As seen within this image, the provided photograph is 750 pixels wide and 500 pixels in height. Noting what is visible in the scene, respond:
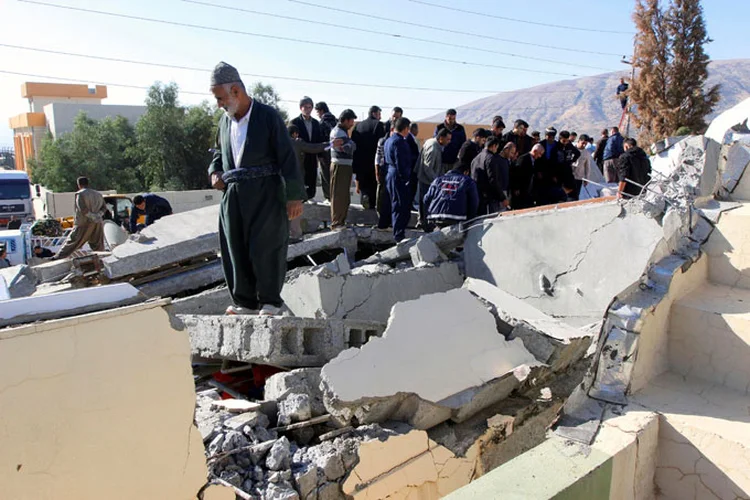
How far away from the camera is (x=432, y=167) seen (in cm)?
733

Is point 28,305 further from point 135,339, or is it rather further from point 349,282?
point 349,282

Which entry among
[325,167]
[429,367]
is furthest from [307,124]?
[429,367]

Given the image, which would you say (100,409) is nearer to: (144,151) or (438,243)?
(438,243)

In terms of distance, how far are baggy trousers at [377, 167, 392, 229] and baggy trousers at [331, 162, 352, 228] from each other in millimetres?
523

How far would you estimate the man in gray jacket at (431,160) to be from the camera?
721cm

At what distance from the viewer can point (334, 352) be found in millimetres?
3871

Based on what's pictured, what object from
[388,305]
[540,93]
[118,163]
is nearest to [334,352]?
[388,305]

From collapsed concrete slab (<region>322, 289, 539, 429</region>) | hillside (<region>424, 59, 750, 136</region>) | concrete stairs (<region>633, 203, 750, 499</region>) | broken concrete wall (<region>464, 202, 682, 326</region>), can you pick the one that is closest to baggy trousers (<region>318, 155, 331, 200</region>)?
broken concrete wall (<region>464, 202, 682, 326</region>)

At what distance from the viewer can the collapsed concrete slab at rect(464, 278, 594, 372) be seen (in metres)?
3.94

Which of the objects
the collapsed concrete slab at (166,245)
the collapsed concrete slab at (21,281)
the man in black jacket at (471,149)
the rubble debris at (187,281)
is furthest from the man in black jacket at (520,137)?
the collapsed concrete slab at (21,281)

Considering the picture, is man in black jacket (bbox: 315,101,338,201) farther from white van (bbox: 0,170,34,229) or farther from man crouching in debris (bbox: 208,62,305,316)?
white van (bbox: 0,170,34,229)

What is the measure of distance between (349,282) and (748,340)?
293cm

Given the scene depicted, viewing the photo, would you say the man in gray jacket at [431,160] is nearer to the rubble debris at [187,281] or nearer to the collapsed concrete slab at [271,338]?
the rubble debris at [187,281]

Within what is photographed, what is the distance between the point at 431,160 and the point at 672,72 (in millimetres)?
22826
